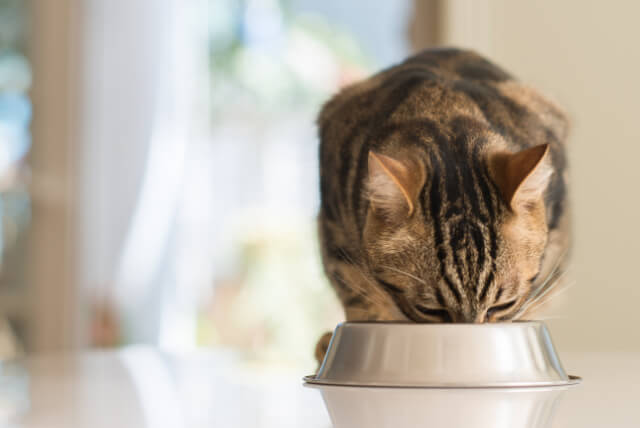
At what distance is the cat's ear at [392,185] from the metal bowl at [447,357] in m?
0.28

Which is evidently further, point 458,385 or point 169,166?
point 169,166

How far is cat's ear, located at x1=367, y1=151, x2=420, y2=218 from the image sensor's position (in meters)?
0.92

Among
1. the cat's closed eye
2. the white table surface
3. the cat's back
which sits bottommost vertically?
the white table surface

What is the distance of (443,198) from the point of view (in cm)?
96

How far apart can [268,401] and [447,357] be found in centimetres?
36

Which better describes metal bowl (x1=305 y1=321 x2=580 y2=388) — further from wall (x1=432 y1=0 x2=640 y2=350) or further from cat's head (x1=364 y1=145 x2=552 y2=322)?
wall (x1=432 y1=0 x2=640 y2=350)

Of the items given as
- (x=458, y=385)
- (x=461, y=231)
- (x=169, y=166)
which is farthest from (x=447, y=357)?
(x=169, y=166)

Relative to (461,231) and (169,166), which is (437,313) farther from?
(169,166)

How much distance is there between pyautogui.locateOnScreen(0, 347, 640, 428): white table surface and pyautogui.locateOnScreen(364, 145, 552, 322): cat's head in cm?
14

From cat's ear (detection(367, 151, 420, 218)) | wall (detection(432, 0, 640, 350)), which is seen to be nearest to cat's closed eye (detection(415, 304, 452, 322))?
cat's ear (detection(367, 151, 420, 218))

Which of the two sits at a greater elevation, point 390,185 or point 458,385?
point 390,185

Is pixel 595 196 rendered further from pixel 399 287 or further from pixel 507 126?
pixel 399 287

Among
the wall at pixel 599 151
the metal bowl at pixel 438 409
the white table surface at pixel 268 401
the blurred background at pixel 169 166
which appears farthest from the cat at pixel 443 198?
the blurred background at pixel 169 166

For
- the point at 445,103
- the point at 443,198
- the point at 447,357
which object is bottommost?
the point at 447,357
